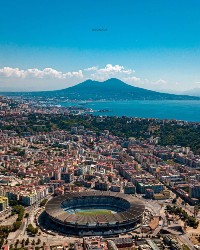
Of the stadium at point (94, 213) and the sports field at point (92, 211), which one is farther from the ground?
the stadium at point (94, 213)

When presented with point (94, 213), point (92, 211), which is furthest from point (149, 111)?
point (94, 213)

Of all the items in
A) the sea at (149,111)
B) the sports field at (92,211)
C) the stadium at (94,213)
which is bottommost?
the sports field at (92,211)

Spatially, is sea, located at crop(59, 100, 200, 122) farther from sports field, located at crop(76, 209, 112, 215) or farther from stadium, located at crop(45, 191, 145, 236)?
sports field, located at crop(76, 209, 112, 215)

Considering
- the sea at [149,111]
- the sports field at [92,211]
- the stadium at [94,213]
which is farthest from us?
the sea at [149,111]

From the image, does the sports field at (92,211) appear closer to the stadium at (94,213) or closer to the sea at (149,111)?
the stadium at (94,213)

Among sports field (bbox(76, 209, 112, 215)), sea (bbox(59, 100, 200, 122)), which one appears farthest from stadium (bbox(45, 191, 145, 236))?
sea (bbox(59, 100, 200, 122))

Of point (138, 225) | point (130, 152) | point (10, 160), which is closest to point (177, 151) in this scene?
point (130, 152)

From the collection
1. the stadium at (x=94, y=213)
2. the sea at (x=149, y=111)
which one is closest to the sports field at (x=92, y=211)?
the stadium at (x=94, y=213)

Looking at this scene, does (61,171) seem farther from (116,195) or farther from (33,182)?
(116,195)

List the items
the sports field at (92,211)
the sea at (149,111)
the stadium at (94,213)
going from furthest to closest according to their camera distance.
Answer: the sea at (149,111) → the sports field at (92,211) → the stadium at (94,213)
